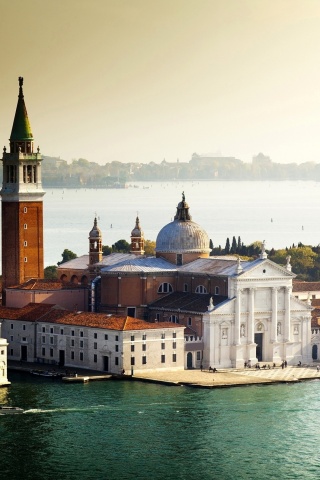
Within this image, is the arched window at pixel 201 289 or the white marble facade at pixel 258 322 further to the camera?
the arched window at pixel 201 289

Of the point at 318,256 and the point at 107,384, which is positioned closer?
the point at 107,384

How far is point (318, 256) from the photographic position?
101 metres

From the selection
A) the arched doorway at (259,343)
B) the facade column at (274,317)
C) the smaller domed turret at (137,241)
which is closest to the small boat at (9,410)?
the arched doorway at (259,343)

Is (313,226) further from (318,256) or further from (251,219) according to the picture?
(318,256)

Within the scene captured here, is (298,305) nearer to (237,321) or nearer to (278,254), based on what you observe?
(237,321)

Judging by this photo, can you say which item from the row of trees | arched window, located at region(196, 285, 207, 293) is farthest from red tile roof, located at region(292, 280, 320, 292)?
the row of trees

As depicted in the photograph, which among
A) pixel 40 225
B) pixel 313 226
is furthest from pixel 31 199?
pixel 313 226

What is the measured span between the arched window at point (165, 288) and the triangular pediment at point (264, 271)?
4.43m

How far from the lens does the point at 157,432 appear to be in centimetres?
5388

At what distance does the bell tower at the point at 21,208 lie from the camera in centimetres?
7394

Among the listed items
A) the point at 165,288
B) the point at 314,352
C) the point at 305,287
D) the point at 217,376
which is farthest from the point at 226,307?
the point at 305,287

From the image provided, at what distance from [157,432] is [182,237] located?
61.7 ft

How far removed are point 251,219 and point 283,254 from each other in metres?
91.6

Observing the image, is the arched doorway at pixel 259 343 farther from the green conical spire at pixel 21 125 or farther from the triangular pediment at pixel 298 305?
the green conical spire at pixel 21 125
